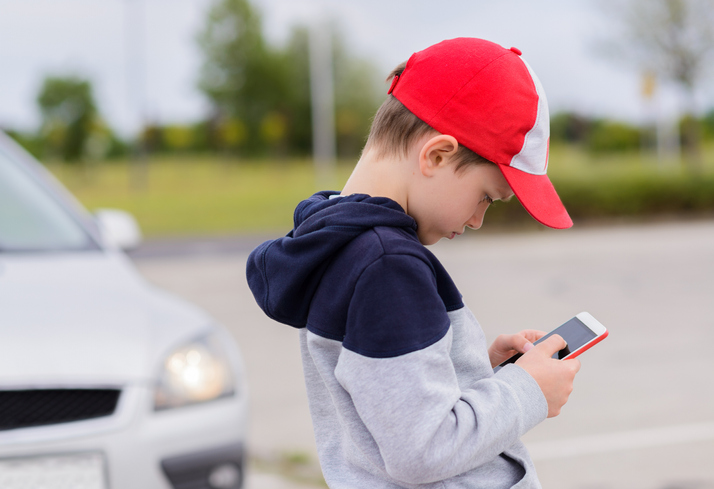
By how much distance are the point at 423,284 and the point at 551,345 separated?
290mm

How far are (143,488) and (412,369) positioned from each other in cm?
166

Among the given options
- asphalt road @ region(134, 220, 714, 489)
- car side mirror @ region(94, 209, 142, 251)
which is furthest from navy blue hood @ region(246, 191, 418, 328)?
car side mirror @ region(94, 209, 142, 251)

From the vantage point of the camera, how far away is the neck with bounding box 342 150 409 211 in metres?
1.02

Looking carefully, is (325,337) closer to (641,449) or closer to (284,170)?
(641,449)

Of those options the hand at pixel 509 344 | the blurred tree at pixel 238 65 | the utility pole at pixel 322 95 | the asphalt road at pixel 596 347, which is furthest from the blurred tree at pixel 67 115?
the hand at pixel 509 344

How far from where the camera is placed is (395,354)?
34.5 inches

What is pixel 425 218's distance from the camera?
3.36ft

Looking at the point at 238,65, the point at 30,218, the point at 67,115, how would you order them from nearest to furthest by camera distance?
the point at 30,218 < the point at 67,115 < the point at 238,65

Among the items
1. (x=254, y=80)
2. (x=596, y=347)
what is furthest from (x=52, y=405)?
(x=254, y=80)

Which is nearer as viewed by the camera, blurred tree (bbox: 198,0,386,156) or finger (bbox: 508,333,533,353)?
finger (bbox: 508,333,533,353)

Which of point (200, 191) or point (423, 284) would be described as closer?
point (423, 284)

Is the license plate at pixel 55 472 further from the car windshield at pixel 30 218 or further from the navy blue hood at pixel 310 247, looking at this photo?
the navy blue hood at pixel 310 247

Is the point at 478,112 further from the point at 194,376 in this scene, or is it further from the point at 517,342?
the point at 194,376

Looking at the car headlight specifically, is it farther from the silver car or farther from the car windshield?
the car windshield
